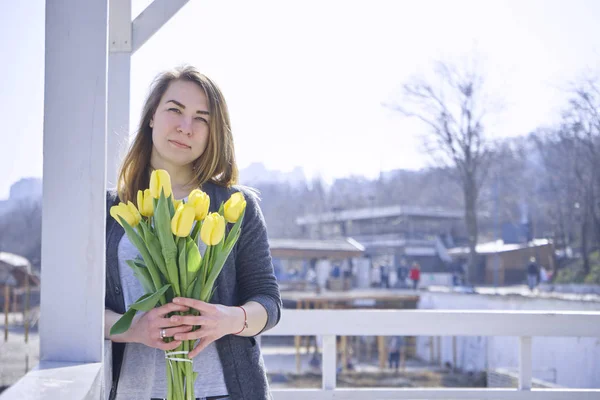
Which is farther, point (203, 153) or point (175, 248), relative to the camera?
point (203, 153)

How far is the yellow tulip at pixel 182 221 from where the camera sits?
3.68 ft

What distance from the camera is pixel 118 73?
2.29m

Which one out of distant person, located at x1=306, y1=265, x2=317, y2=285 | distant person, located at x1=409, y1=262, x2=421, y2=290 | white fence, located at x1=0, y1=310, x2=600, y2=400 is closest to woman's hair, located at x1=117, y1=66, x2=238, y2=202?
white fence, located at x1=0, y1=310, x2=600, y2=400

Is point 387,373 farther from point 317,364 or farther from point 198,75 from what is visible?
point 198,75

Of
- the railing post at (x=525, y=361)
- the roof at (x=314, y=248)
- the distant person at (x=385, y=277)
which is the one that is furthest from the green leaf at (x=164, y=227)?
the distant person at (x=385, y=277)

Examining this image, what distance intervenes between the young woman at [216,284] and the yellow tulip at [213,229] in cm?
11

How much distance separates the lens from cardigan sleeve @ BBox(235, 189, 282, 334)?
135 centimetres

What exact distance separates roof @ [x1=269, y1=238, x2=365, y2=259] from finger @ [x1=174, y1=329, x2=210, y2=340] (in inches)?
1090

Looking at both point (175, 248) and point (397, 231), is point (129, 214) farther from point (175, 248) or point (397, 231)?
point (397, 231)

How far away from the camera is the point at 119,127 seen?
2.32 meters

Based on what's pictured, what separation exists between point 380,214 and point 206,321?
116 feet

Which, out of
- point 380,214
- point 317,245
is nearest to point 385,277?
point 317,245

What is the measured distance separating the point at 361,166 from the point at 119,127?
30348mm

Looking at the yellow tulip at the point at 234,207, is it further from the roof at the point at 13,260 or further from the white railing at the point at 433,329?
the white railing at the point at 433,329
